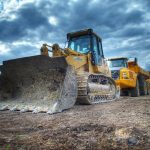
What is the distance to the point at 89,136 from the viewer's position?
3.53 metres

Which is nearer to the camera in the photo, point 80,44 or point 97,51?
point 80,44

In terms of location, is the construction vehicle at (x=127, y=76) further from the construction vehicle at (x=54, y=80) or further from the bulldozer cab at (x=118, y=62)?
the construction vehicle at (x=54, y=80)

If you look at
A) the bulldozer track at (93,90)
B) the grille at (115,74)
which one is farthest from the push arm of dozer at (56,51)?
the grille at (115,74)

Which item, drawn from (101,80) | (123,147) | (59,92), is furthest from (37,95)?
(123,147)

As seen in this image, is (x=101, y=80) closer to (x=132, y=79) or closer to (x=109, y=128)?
A: (x=132, y=79)

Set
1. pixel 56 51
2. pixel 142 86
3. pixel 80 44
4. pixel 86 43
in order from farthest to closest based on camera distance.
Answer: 1. pixel 142 86
2. pixel 80 44
3. pixel 86 43
4. pixel 56 51

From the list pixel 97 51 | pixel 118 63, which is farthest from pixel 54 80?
pixel 118 63

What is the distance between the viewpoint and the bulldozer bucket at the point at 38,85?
23.6 feet

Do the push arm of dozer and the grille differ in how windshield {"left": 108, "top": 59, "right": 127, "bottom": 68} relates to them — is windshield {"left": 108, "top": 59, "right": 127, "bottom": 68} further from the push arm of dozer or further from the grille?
the push arm of dozer

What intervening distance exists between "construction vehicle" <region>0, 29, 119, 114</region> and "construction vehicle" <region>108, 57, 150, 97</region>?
4685 millimetres

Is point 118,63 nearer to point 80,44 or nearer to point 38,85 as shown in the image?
point 80,44

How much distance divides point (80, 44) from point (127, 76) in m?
5.34

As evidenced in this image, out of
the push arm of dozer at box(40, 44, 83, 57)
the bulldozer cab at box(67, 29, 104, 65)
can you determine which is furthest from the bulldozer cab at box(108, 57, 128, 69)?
the push arm of dozer at box(40, 44, 83, 57)

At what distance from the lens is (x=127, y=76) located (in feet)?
50.8
